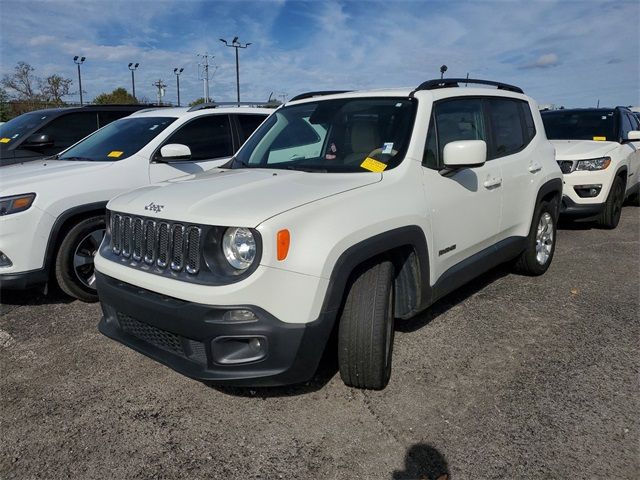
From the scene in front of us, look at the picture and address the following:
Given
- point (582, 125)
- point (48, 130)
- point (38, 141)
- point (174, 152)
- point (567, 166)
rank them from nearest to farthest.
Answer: point (174, 152) < point (38, 141) < point (48, 130) < point (567, 166) < point (582, 125)

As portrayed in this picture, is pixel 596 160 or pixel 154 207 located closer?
pixel 154 207

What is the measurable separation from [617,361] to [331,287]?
2.19 meters

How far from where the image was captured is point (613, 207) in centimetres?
721

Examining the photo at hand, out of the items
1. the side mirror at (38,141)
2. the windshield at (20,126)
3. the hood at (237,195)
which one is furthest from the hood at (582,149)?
the windshield at (20,126)

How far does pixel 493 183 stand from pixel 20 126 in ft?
21.3

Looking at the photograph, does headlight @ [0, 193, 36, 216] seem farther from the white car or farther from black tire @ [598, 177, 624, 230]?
black tire @ [598, 177, 624, 230]

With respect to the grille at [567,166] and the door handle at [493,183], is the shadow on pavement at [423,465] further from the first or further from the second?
the grille at [567,166]

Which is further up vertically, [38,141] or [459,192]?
[38,141]

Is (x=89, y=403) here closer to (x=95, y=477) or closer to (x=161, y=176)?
(x=95, y=477)

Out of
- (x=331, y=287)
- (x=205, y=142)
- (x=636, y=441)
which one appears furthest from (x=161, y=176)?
(x=636, y=441)

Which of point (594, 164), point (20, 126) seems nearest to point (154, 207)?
point (20, 126)

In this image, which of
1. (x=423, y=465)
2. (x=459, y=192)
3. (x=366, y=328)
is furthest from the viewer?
(x=459, y=192)

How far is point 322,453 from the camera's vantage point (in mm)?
2512

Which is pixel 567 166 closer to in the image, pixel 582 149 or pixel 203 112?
pixel 582 149
